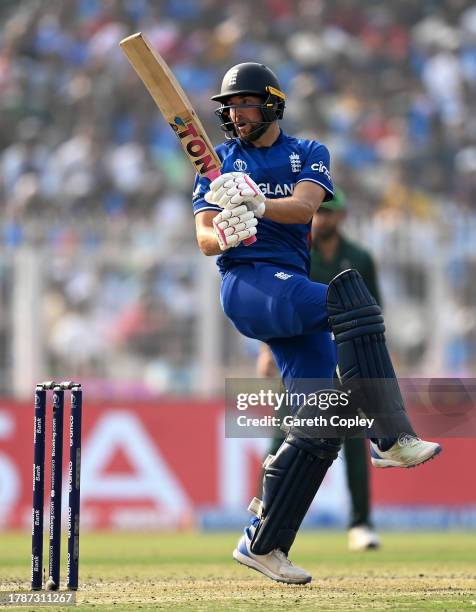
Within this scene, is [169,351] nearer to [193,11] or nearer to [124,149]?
[124,149]

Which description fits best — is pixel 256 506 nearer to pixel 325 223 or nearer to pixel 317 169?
pixel 317 169

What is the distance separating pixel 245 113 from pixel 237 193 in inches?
20.4

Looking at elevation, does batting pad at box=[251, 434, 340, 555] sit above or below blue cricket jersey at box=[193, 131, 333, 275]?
below

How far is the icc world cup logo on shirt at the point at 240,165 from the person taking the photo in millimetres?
5133

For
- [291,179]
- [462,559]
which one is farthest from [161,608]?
[462,559]

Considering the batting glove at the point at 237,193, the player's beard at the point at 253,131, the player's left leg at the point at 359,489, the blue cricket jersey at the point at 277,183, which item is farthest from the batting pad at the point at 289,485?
the player's left leg at the point at 359,489

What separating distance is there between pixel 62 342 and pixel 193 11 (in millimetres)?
5988

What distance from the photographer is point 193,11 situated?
15805mm

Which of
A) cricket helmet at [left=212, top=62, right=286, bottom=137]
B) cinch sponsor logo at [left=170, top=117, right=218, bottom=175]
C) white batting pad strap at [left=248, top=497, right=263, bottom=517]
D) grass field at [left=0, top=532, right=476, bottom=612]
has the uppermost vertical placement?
cricket helmet at [left=212, top=62, right=286, bottom=137]

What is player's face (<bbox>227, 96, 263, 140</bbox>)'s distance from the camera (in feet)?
16.8

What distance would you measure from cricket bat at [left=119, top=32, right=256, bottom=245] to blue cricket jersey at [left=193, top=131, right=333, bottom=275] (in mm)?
60

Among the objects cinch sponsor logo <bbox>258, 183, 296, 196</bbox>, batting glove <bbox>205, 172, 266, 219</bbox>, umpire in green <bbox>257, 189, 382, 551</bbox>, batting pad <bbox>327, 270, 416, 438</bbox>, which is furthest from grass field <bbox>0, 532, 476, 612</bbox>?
cinch sponsor logo <bbox>258, 183, 296, 196</bbox>

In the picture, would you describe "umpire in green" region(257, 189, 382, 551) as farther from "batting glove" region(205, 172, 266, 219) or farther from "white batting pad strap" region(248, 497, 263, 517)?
"batting glove" region(205, 172, 266, 219)

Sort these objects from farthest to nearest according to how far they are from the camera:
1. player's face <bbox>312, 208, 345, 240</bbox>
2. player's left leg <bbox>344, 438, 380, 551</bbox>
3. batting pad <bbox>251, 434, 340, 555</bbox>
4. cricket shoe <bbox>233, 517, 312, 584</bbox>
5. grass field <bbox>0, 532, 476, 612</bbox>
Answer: player's face <bbox>312, 208, 345, 240</bbox> → player's left leg <bbox>344, 438, 380, 551</bbox> → cricket shoe <bbox>233, 517, 312, 584</bbox> → batting pad <bbox>251, 434, 340, 555</bbox> → grass field <bbox>0, 532, 476, 612</bbox>
